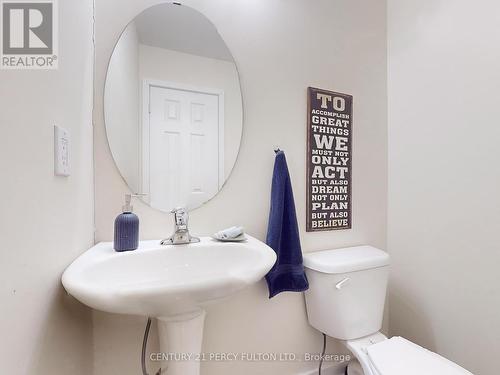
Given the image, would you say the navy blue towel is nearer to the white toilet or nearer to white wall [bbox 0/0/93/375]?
the white toilet

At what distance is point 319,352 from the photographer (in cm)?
131

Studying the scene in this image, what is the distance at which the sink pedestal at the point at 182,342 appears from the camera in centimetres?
77

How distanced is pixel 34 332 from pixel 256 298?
83 cm

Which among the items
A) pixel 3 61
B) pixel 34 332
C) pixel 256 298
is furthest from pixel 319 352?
pixel 3 61

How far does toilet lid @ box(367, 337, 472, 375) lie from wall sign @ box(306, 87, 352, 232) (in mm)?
564

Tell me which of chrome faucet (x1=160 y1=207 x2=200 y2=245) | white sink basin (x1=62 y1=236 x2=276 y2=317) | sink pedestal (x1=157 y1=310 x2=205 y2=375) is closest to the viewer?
white sink basin (x1=62 y1=236 x2=276 y2=317)

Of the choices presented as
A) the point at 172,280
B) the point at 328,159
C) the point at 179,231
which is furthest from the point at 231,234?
the point at 328,159

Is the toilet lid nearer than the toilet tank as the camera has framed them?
Yes

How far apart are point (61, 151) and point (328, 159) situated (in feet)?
3.77

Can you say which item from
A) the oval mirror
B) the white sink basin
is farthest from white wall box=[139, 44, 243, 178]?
the white sink basin

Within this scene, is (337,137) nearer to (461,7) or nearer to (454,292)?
(461,7)

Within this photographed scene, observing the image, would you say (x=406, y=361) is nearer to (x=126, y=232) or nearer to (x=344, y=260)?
(x=344, y=260)

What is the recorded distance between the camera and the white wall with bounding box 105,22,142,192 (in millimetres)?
954

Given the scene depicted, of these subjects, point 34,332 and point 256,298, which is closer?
point 34,332
